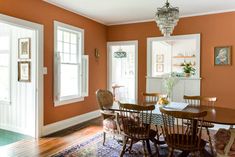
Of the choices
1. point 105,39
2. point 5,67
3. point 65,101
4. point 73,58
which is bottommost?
point 65,101

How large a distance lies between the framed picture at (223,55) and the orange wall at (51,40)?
3.02 meters

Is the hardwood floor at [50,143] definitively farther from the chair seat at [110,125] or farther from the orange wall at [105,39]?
the chair seat at [110,125]

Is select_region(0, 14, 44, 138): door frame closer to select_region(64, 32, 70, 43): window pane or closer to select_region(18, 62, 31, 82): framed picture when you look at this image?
select_region(18, 62, 31, 82): framed picture

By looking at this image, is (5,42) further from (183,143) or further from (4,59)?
(183,143)

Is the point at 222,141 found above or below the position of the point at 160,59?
below

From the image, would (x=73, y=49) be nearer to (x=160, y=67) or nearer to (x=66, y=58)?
(x=66, y=58)

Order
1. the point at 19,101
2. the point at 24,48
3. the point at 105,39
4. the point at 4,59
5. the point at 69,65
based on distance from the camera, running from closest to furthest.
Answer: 1. the point at 24,48
2. the point at 19,101
3. the point at 4,59
4. the point at 69,65
5. the point at 105,39

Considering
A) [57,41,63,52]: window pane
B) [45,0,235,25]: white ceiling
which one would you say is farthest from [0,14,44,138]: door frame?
[45,0,235,25]: white ceiling

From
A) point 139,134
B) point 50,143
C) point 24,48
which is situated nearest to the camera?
point 139,134

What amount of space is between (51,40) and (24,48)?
21.7 inches

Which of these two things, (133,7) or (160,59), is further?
(160,59)

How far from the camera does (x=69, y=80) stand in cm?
490

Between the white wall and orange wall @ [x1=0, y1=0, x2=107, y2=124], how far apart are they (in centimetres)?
26

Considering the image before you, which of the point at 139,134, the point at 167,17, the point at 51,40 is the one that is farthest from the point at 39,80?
the point at 167,17
